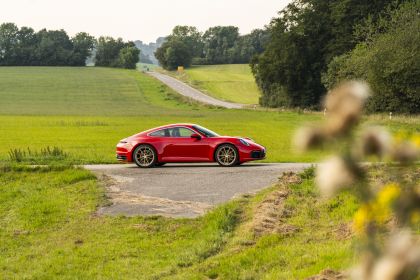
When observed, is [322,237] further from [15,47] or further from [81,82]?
[15,47]

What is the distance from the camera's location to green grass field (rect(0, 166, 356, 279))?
32.9 ft

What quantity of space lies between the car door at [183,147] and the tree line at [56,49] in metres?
148

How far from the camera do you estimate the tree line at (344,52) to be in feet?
177

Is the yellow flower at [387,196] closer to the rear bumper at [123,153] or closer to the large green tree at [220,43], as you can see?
the rear bumper at [123,153]

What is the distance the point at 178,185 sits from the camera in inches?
752

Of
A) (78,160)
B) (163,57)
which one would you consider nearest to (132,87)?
(163,57)

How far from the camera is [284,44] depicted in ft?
248

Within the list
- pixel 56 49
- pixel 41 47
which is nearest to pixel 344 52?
pixel 56 49

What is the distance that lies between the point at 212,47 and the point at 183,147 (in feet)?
566

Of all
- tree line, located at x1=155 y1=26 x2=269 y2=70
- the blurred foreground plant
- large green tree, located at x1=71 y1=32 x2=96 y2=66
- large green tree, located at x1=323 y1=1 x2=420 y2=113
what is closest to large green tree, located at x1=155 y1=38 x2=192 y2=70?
tree line, located at x1=155 y1=26 x2=269 y2=70

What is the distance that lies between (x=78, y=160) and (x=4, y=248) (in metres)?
12.5

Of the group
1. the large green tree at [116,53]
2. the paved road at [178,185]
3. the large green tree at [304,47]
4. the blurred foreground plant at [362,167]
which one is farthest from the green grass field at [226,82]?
the blurred foreground plant at [362,167]

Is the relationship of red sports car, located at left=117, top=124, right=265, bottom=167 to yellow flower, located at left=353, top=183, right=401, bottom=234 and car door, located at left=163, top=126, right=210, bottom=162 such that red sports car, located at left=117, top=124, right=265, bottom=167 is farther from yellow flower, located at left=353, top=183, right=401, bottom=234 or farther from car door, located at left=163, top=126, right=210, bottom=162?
yellow flower, located at left=353, top=183, right=401, bottom=234

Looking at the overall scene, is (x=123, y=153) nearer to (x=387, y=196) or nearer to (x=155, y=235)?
(x=155, y=235)
